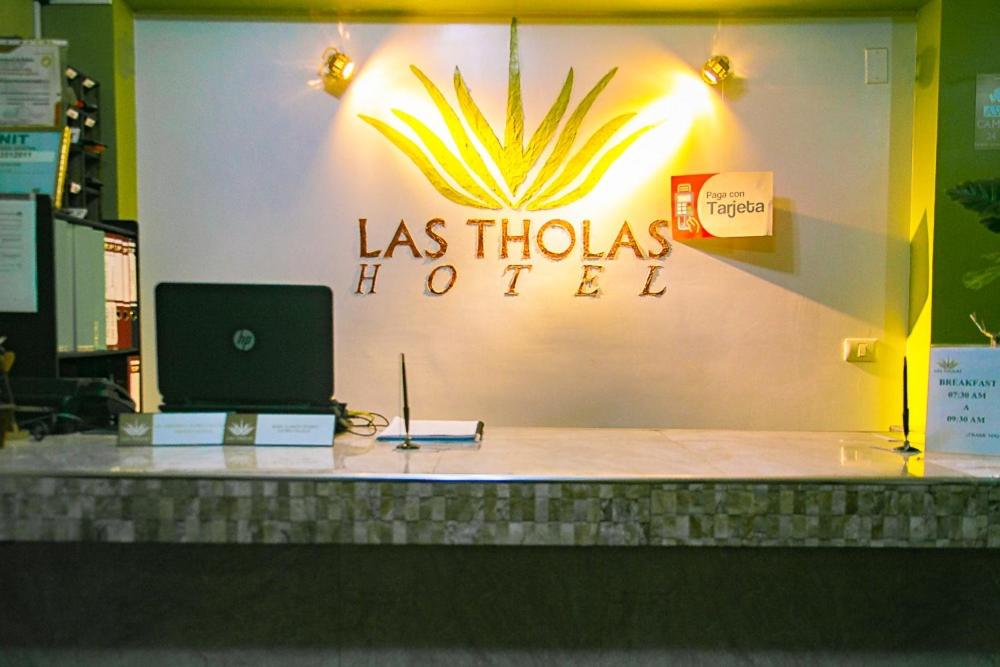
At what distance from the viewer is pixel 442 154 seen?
2785 mm

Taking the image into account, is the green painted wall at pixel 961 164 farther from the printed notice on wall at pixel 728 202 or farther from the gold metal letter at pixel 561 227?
the gold metal letter at pixel 561 227

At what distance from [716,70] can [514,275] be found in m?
1.20

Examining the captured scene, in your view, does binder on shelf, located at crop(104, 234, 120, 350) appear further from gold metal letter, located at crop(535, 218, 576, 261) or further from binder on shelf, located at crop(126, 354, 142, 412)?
gold metal letter, located at crop(535, 218, 576, 261)

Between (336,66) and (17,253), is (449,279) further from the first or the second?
(17,253)

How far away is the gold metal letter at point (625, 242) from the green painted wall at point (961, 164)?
1.17m

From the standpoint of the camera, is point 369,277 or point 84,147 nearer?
point 84,147

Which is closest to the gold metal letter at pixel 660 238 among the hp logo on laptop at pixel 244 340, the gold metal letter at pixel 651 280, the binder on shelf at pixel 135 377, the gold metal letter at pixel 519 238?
the gold metal letter at pixel 651 280

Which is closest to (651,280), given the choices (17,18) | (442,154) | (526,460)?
(442,154)

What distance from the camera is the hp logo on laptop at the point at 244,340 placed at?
1450 mm

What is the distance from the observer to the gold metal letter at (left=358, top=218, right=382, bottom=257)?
2805 mm

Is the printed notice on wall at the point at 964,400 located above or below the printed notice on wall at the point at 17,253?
below

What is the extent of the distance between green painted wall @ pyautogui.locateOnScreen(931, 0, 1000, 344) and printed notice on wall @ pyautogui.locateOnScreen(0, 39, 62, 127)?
10.6ft

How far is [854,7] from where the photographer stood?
2.71 metres

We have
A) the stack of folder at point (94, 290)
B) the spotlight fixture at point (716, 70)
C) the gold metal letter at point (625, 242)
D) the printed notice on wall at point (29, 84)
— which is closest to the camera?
the stack of folder at point (94, 290)
